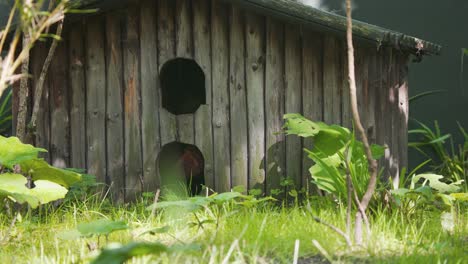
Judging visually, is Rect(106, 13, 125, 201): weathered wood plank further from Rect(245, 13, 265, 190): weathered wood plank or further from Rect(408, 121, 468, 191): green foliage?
Rect(408, 121, 468, 191): green foliage

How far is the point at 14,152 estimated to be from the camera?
3877 mm

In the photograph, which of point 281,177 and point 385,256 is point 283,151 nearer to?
point 281,177

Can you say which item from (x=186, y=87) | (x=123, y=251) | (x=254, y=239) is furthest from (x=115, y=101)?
(x=123, y=251)

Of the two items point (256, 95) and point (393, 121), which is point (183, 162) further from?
point (393, 121)

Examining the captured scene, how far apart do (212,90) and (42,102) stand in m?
1.49

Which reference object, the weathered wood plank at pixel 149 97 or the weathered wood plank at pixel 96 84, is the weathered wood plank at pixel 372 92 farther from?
the weathered wood plank at pixel 96 84

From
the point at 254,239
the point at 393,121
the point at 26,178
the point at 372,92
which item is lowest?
the point at 254,239

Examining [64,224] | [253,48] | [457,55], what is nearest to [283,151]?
[253,48]

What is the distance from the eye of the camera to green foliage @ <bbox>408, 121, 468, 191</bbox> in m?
6.53

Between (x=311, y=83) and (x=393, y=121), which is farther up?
(x=311, y=83)

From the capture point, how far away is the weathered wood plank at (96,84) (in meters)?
5.43

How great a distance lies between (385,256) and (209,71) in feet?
8.59

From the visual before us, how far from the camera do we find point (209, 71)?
530 cm

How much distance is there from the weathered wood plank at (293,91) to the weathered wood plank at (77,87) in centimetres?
173
